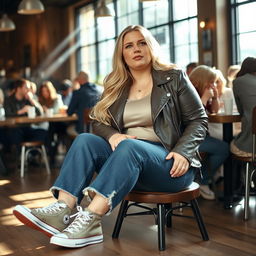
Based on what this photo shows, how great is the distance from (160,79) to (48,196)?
6.45 feet

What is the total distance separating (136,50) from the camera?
2674mm

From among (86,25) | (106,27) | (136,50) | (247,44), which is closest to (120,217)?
(136,50)

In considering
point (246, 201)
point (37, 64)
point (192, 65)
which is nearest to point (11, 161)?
point (192, 65)

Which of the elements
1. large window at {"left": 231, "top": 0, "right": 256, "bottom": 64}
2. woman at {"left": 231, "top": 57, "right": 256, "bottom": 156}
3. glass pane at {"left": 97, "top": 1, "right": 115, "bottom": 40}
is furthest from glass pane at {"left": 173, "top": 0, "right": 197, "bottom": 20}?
woman at {"left": 231, "top": 57, "right": 256, "bottom": 156}

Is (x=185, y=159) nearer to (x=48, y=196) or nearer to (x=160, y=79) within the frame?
(x=160, y=79)

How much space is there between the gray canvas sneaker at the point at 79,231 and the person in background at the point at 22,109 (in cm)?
380

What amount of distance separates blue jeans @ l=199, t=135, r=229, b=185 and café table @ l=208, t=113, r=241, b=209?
0.07m

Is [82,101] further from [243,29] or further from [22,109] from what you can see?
[243,29]

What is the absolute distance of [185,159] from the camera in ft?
8.02

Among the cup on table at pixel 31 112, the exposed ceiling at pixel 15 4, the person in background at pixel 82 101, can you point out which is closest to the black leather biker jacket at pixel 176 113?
the cup on table at pixel 31 112

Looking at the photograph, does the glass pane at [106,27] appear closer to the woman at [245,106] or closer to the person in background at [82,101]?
the person in background at [82,101]

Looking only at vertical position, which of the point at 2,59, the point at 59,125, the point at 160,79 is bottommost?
the point at 59,125

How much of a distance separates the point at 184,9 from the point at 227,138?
4.78 m

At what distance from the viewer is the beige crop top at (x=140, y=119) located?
8.62 ft
